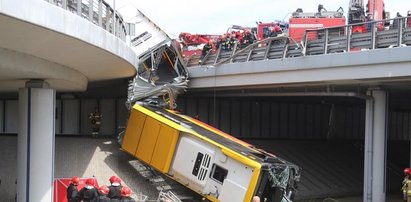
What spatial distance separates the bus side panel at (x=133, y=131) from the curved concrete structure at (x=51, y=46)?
10.5ft

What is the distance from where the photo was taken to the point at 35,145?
12703mm

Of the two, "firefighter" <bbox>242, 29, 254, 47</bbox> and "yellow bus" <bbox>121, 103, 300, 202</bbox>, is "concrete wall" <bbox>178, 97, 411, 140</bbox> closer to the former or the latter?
"firefighter" <bbox>242, 29, 254, 47</bbox>

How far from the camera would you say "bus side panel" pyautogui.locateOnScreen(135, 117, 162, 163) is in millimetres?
16594

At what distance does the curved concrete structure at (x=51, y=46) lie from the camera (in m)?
7.20

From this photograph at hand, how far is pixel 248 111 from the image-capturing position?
26812 millimetres

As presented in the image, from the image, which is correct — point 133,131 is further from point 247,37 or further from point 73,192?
point 247,37

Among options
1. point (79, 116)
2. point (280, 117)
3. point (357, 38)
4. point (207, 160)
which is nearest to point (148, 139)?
point (207, 160)

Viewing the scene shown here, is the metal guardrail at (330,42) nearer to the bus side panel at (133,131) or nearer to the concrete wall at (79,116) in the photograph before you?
the bus side panel at (133,131)

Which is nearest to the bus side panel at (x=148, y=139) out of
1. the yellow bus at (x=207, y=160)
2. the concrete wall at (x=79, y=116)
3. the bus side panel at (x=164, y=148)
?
the yellow bus at (x=207, y=160)

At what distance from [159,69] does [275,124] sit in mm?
9652

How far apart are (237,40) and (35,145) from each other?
419 inches

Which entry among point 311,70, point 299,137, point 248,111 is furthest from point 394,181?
point 311,70

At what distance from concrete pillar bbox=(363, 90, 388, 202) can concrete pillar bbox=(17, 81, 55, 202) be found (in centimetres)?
1001

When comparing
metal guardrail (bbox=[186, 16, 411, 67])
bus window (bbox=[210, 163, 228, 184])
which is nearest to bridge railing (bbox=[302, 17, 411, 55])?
metal guardrail (bbox=[186, 16, 411, 67])
